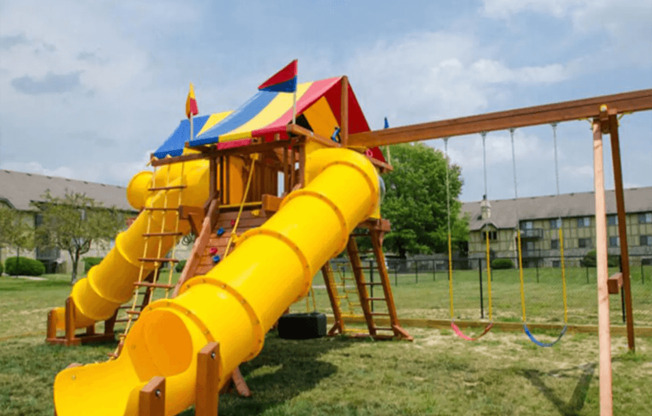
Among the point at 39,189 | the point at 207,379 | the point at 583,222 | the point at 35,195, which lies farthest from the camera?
the point at 583,222

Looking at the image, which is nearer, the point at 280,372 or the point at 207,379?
the point at 207,379

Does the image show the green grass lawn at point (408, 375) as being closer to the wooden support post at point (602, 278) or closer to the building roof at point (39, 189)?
the wooden support post at point (602, 278)

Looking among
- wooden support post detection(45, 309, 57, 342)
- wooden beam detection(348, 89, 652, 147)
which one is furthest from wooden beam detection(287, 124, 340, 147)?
wooden support post detection(45, 309, 57, 342)

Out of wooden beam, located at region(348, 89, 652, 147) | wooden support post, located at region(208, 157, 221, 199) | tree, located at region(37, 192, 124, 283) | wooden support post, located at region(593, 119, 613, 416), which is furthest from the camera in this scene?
tree, located at region(37, 192, 124, 283)

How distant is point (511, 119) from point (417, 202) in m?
37.9

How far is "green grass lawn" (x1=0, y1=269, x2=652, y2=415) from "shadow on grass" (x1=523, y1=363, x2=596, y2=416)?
0.04 feet

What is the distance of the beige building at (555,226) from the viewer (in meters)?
55.6

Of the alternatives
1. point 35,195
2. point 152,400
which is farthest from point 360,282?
point 35,195

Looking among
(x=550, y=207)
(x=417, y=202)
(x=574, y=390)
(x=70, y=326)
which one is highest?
(x=550, y=207)

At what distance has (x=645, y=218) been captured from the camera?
2180 inches

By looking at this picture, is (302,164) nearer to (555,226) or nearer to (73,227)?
(73,227)

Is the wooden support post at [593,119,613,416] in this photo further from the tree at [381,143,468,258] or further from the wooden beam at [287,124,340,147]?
the tree at [381,143,468,258]

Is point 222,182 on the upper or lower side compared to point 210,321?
upper

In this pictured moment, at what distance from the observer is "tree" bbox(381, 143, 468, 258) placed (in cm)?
4453
